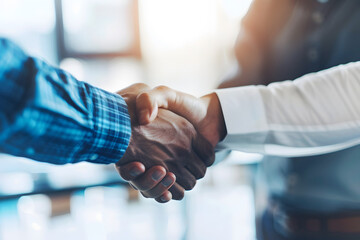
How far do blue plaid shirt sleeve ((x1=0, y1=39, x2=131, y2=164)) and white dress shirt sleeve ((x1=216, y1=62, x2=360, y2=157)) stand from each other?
24 cm

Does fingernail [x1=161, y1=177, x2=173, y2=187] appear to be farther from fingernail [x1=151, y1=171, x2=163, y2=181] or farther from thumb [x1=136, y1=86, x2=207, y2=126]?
thumb [x1=136, y1=86, x2=207, y2=126]

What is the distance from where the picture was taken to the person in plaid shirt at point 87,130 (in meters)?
0.50

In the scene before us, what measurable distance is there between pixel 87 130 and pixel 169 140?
210 millimetres

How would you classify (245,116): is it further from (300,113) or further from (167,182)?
(167,182)

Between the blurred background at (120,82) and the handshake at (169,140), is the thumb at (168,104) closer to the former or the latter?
the handshake at (169,140)

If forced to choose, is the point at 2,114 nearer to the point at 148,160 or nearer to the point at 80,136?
the point at 80,136

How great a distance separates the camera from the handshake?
721 millimetres

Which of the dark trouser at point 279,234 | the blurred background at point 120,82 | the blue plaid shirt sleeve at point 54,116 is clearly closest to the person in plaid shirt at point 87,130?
the blue plaid shirt sleeve at point 54,116

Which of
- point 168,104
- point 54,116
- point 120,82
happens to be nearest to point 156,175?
point 168,104

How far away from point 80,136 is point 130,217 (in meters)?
1.66

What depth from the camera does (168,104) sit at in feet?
2.49

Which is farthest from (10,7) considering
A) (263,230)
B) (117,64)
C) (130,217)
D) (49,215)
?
(263,230)

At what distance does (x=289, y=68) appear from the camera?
3.03 feet

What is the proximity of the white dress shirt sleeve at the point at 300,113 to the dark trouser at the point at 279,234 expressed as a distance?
173 mm
